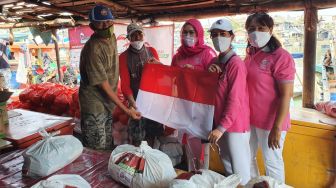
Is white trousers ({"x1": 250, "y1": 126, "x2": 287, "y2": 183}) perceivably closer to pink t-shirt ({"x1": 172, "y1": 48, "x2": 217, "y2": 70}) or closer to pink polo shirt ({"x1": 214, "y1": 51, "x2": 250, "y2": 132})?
pink polo shirt ({"x1": 214, "y1": 51, "x2": 250, "y2": 132})

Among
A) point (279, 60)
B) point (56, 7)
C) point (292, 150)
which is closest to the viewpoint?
point (279, 60)

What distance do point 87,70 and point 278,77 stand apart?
1.88m

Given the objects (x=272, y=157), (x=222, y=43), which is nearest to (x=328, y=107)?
(x=272, y=157)

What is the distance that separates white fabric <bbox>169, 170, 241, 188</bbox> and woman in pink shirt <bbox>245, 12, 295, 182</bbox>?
3.74 feet

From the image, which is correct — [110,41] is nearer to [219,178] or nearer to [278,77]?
[278,77]

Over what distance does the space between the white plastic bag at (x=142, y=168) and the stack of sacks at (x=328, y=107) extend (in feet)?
7.65

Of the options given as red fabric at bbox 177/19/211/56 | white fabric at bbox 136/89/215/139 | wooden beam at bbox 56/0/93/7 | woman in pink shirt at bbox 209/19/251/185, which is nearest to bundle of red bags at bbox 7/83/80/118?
wooden beam at bbox 56/0/93/7

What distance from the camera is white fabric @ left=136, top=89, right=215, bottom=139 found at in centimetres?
239

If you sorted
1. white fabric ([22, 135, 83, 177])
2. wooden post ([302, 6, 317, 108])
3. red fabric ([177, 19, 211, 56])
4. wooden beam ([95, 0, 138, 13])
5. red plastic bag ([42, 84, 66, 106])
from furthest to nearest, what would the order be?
red plastic bag ([42, 84, 66, 106])
wooden beam ([95, 0, 138, 13])
wooden post ([302, 6, 317, 108])
red fabric ([177, 19, 211, 56])
white fabric ([22, 135, 83, 177])

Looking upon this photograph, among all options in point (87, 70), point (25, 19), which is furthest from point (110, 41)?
point (25, 19)

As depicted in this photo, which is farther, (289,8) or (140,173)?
(289,8)

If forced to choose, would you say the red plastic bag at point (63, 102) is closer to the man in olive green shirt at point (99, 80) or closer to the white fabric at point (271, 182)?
the man in olive green shirt at point (99, 80)

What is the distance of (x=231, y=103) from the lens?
2.21 meters

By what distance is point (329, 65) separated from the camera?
3.26 m
